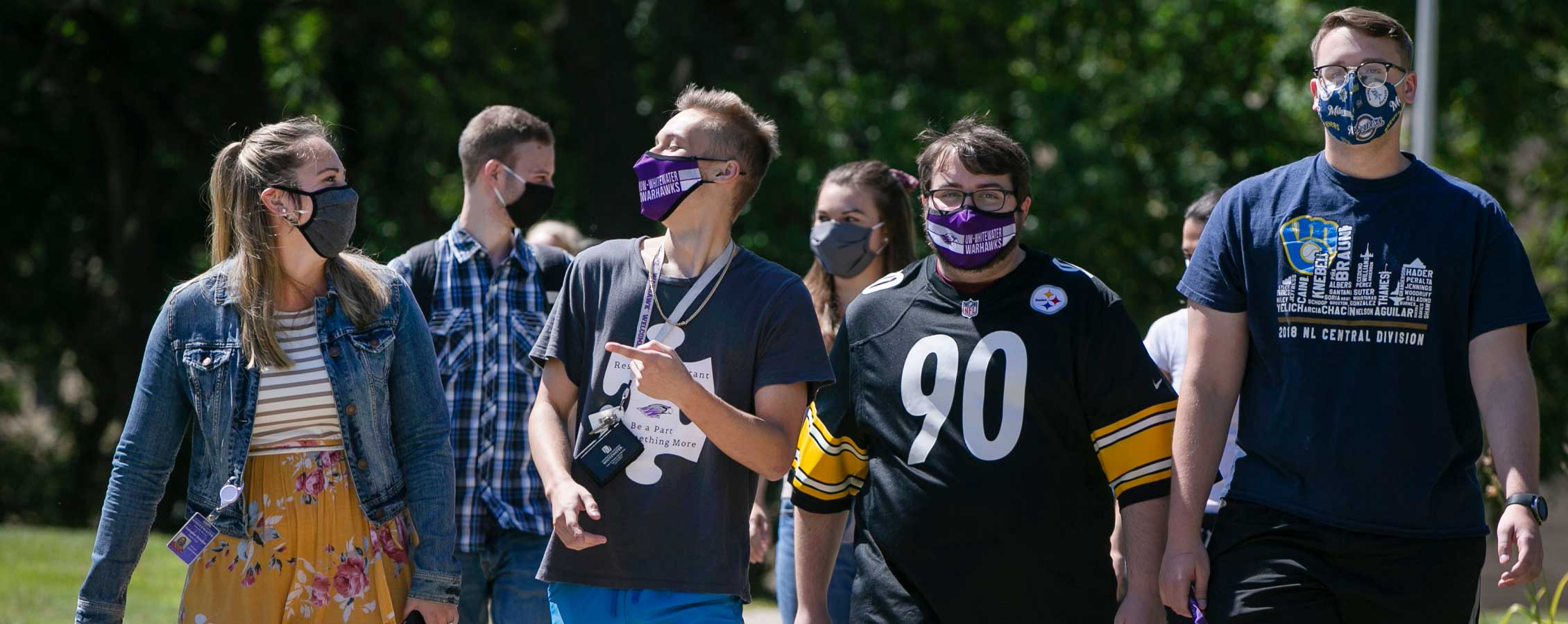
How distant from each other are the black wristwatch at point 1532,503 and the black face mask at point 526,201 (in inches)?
127

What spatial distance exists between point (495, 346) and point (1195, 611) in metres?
2.47

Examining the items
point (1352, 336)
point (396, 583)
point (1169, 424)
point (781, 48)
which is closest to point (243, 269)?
point (396, 583)

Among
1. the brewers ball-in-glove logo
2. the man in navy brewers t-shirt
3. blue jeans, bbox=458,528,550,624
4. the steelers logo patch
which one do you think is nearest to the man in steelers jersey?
the steelers logo patch

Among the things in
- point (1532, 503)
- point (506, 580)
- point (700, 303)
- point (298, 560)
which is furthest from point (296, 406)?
point (1532, 503)

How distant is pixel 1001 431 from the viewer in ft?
11.8

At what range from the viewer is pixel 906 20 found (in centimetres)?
1569

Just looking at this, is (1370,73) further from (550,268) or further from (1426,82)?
(1426,82)

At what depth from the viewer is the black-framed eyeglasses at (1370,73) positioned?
3.52m

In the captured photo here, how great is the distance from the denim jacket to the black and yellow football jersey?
1180mm

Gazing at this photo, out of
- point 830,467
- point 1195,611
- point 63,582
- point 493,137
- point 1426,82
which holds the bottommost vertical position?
point 63,582

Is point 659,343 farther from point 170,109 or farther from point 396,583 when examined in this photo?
point 170,109

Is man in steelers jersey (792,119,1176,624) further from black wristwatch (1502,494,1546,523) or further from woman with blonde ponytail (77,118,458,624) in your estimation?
woman with blonde ponytail (77,118,458,624)

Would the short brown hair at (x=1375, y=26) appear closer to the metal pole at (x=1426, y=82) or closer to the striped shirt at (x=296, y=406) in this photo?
the striped shirt at (x=296, y=406)

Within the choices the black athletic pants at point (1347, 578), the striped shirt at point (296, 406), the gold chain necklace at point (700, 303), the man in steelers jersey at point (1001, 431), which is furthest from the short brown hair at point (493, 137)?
the black athletic pants at point (1347, 578)
